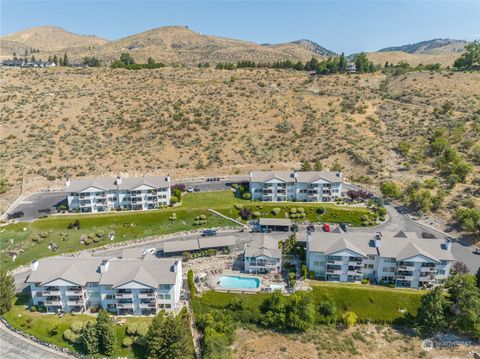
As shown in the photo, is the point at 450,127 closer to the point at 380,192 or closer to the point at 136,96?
the point at 380,192

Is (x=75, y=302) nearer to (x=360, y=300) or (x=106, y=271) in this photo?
(x=106, y=271)

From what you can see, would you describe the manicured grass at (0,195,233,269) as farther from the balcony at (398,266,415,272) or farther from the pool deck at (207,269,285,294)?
the balcony at (398,266,415,272)

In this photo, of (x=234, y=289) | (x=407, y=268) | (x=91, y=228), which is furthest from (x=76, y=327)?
(x=407, y=268)

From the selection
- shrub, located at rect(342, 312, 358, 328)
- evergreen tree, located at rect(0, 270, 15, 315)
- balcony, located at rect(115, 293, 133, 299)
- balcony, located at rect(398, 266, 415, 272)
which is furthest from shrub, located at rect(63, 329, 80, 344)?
balcony, located at rect(398, 266, 415, 272)

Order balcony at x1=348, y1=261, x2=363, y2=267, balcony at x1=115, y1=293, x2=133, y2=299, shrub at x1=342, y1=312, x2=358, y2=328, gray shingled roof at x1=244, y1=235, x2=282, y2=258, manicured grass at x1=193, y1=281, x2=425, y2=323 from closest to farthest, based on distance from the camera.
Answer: shrub at x1=342, y1=312, x2=358, y2=328 → balcony at x1=115, y1=293, x2=133, y2=299 → manicured grass at x1=193, y1=281, x2=425, y2=323 → balcony at x1=348, y1=261, x2=363, y2=267 → gray shingled roof at x1=244, y1=235, x2=282, y2=258

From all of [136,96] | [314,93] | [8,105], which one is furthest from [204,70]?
[8,105]

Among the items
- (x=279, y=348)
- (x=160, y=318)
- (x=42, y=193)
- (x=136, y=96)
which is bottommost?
(x=279, y=348)
